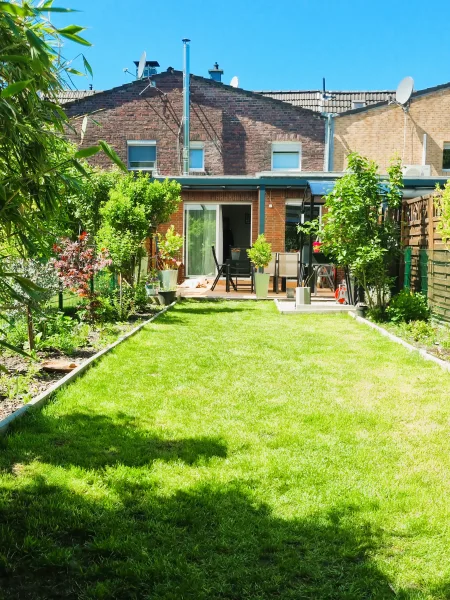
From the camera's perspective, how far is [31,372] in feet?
19.0

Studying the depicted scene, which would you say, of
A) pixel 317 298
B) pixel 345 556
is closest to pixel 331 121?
pixel 317 298

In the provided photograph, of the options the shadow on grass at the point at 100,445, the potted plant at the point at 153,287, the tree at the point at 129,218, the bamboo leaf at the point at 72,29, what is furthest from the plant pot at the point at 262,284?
the bamboo leaf at the point at 72,29

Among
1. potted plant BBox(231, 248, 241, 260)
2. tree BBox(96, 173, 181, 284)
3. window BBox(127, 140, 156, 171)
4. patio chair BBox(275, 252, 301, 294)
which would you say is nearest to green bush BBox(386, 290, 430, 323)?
tree BBox(96, 173, 181, 284)

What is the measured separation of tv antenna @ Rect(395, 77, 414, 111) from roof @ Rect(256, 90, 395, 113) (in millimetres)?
3597

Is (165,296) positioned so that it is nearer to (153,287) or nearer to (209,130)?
(153,287)

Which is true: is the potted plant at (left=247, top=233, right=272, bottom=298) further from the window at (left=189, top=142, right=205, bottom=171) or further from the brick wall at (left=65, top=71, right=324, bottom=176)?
the window at (left=189, top=142, right=205, bottom=171)

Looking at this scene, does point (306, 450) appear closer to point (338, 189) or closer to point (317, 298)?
point (338, 189)

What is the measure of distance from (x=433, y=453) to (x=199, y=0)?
1171cm

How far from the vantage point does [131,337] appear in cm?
870

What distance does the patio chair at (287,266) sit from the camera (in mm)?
16156

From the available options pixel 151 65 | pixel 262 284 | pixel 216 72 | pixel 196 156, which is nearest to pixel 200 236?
pixel 262 284

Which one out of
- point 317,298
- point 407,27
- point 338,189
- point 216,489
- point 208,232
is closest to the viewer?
point 216,489

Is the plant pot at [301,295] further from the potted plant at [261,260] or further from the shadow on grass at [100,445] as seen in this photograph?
the shadow on grass at [100,445]

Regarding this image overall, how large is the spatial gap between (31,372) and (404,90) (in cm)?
1935
